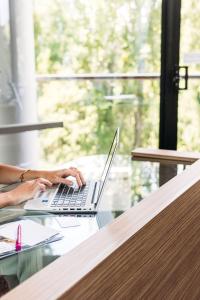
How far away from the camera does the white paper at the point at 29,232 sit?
3.47 feet

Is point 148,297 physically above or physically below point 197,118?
below

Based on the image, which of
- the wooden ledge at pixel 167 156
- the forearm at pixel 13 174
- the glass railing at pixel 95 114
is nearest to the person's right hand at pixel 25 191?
the forearm at pixel 13 174

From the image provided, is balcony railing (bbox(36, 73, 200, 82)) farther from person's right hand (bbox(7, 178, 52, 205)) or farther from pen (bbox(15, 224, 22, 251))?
pen (bbox(15, 224, 22, 251))

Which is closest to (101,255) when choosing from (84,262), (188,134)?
(84,262)

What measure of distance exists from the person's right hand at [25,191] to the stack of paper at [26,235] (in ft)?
0.72

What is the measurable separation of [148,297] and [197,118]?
1946 mm

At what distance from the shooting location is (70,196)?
4.82 feet

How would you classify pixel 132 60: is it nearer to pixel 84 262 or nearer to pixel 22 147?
pixel 22 147

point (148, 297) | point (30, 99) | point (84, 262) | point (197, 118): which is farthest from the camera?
point (30, 99)

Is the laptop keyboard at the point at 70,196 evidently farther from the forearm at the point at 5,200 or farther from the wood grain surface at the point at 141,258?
the wood grain surface at the point at 141,258

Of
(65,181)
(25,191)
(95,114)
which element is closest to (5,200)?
(25,191)

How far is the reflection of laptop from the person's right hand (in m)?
0.02

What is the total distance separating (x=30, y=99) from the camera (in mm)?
3061

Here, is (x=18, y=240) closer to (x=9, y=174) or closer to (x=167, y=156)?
(x=9, y=174)
